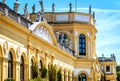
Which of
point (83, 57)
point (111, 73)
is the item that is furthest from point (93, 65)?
point (111, 73)

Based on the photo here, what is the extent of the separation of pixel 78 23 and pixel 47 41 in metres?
15.0

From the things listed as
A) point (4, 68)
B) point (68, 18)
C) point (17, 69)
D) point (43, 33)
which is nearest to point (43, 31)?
point (43, 33)

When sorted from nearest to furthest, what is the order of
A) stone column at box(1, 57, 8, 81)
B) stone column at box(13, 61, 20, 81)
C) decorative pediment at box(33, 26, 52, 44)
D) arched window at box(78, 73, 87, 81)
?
stone column at box(1, 57, 8, 81), stone column at box(13, 61, 20, 81), decorative pediment at box(33, 26, 52, 44), arched window at box(78, 73, 87, 81)

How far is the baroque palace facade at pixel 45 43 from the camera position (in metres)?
24.1

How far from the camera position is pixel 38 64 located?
3069 centimetres

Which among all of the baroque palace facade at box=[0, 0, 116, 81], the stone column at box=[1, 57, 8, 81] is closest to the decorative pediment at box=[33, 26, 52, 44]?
the baroque palace facade at box=[0, 0, 116, 81]

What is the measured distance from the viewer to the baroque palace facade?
24078 millimetres

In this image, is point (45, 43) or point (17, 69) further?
point (45, 43)

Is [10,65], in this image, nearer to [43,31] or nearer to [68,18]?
[43,31]

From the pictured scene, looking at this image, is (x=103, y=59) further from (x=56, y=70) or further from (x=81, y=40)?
(x=56, y=70)

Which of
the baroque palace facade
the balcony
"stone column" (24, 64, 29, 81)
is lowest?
"stone column" (24, 64, 29, 81)

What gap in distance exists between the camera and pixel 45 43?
107 feet

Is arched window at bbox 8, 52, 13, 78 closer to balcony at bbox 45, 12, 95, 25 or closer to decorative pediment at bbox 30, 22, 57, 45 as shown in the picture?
decorative pediment at bbox 30, 22, 57, 45

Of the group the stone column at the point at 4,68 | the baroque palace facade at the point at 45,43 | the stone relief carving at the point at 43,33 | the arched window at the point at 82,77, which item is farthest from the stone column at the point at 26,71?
the arched window at the point at 82,77
